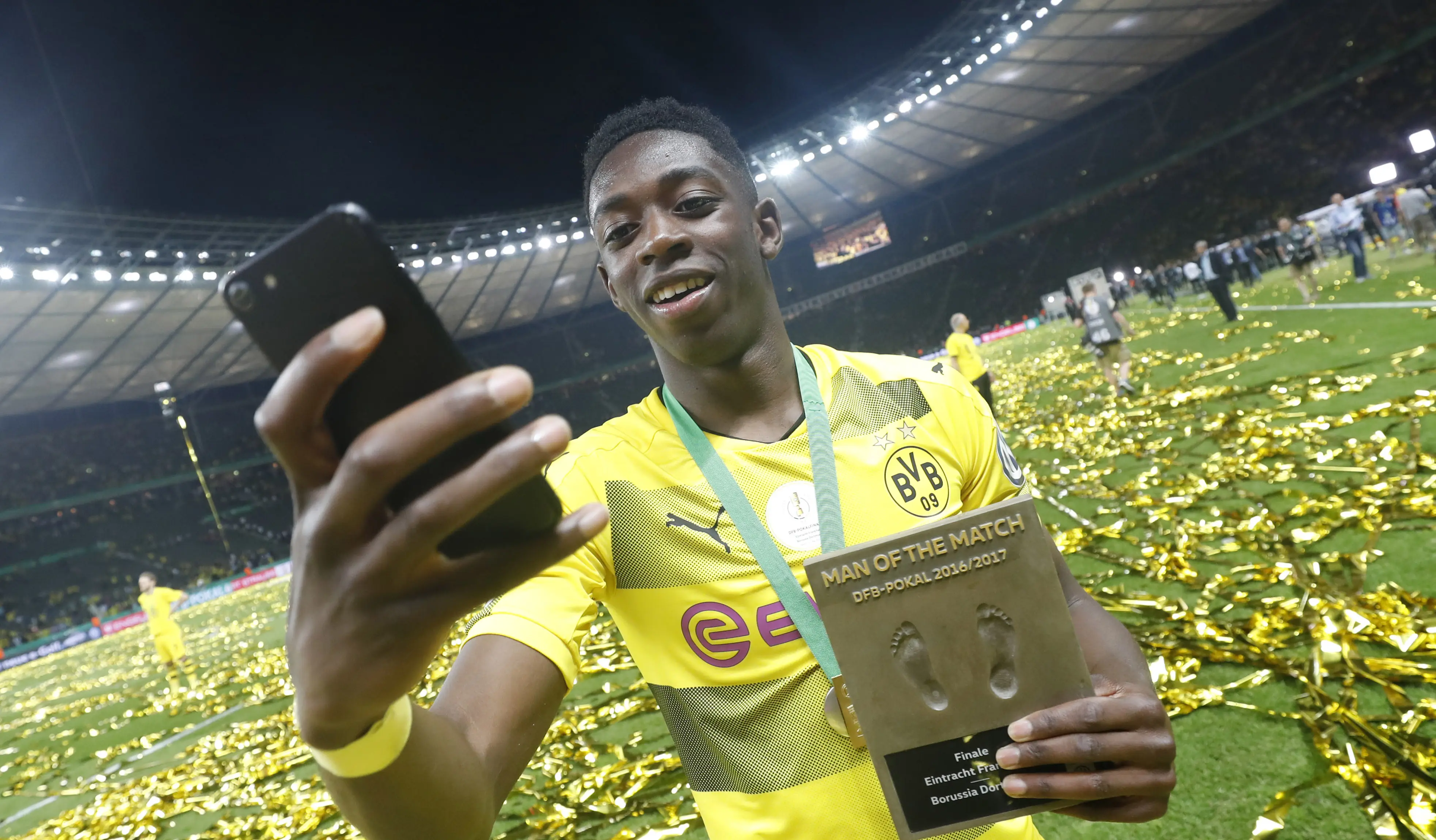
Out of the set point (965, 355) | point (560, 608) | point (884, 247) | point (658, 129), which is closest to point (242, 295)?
point (560, 608)

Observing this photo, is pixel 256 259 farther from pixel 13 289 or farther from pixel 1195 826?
pixel 13 289

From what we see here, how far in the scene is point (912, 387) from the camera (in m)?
1.77

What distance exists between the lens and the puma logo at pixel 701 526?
4.86ft

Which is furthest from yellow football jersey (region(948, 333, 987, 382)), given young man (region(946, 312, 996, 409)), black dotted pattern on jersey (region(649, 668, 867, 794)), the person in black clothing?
black dotted pattern on jersey (region(649, 668, 867, 794))

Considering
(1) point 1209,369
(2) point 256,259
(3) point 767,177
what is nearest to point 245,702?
(2) point 256,259

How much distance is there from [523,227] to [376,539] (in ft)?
88.1

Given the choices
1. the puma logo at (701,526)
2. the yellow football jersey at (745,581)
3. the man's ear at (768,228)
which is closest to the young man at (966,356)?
the man's ear at (768,228)

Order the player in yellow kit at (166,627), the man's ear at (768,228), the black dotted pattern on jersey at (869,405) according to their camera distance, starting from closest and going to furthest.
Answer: the black dotted pattern on jersey at (869,405), the man's ear at (768,228), the player in yellow kit at (166,627)

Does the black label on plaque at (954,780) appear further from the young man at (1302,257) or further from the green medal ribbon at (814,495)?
the young man at (1302,257)

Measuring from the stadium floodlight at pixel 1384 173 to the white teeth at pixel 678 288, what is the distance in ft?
105

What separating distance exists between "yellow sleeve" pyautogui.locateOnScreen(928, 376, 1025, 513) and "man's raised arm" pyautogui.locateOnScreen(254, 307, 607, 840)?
123 cm

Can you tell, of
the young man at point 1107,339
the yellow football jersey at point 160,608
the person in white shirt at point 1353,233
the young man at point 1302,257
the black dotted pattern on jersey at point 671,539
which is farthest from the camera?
the person in white shirt at point 1353,233

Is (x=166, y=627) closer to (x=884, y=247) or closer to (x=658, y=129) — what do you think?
(x=658, y=129)

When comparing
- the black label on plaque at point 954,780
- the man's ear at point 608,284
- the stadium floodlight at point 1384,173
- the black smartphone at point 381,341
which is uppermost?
the stadium floodlight at point 1384,173
